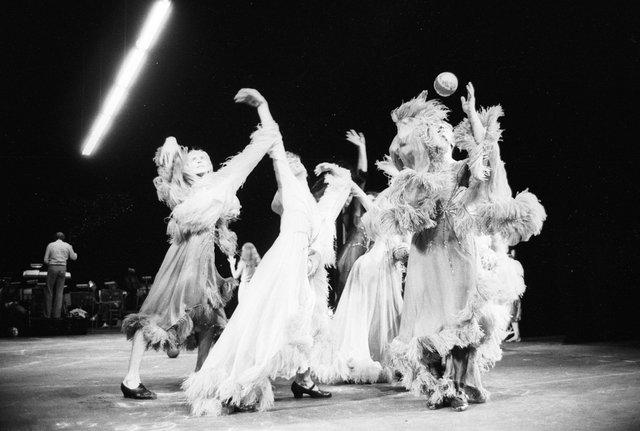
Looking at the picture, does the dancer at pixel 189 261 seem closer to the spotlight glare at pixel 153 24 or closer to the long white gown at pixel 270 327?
the long white gown at pixel 270 327

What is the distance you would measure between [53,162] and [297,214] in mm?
13065

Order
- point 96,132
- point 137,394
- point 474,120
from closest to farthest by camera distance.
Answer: point 474,120 < point 137,394 < point 96,132

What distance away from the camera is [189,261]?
466cm

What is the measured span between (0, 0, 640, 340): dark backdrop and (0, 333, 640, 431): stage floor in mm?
2640

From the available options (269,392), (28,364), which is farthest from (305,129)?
(269,392)

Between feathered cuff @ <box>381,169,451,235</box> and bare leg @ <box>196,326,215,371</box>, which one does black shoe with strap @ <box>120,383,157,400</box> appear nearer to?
bare leg @ <box>196,326,215,371</box>

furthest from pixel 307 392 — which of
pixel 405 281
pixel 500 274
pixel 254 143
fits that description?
pixel 254 143

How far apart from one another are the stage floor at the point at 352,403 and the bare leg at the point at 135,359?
0.12m

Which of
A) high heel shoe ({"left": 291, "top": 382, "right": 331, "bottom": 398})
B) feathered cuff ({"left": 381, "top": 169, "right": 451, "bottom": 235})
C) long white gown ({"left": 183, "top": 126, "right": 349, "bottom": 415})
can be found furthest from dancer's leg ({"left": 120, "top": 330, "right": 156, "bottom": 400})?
feathered cuff ({"left": 381, "top": 169, "right": 451, "bottom": 235})

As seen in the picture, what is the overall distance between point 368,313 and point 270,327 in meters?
1.85

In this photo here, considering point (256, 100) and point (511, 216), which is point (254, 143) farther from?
point (511, 216)

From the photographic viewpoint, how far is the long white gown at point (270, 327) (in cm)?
373

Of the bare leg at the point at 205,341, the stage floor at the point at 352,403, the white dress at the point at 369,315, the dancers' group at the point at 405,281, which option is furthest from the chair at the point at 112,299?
the dancers' group at the point at 405,281

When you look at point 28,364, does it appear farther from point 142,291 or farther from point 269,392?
point 142,291
